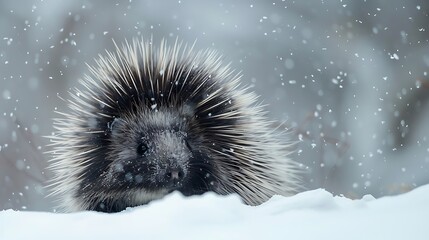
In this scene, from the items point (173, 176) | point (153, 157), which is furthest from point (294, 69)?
point (173, 176)

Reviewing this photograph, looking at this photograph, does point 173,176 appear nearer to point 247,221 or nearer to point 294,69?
point 247,221

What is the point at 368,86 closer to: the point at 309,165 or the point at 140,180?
the point at 309,165

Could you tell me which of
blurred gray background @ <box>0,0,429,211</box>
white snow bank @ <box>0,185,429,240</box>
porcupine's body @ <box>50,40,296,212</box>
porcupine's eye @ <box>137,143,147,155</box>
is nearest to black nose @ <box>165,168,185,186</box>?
porcupine's body @ <box>50,40,296,212</box>

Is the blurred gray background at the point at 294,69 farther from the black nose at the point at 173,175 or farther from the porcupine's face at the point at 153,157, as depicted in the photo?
the black nose at the point at 173,175

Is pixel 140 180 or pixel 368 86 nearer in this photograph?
pixel 140 180

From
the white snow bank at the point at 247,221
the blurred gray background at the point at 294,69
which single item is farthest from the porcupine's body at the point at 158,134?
the blurred gray background at the point at 294,69

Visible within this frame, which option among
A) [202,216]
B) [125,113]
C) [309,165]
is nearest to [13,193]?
[309,165]

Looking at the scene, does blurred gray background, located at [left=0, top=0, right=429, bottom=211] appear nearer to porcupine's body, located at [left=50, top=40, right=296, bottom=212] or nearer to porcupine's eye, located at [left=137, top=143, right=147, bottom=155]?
porcupine's body, located at [left=50, top=40, right=296, bottom=212]
